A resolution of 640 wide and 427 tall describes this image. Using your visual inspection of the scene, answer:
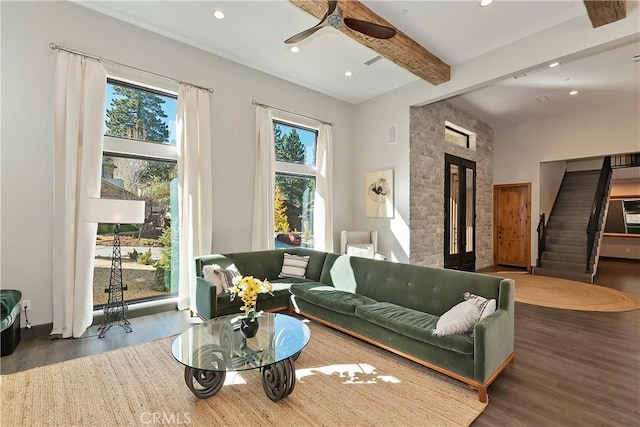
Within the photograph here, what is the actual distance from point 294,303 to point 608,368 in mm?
3313

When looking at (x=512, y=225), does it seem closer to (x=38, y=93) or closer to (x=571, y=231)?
(x=571, y=231)

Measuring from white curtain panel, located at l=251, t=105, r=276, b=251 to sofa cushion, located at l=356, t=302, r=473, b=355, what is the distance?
2424mm

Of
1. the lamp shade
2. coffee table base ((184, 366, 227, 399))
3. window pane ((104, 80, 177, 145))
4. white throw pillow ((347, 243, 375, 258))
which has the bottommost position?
coffee table base ((184, 366, 227, 399))

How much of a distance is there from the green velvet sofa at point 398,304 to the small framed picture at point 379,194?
78.6 inches

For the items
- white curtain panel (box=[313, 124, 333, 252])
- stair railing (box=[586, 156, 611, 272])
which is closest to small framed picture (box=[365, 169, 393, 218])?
white curtain panel (box=[313, 124, 333, 252])

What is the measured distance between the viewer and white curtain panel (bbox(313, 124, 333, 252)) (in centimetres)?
601

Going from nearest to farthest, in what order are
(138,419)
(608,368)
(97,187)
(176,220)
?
1. (138,419)
2. (608,368)
3. (97,187)
4. (176,220)

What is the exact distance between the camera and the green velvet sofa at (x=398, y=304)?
7.73 ft

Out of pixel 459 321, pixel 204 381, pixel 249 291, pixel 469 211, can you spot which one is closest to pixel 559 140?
pixel 469 211

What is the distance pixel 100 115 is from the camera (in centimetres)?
361

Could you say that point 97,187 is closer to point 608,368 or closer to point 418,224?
point 418,224

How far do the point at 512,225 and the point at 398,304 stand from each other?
657 cm

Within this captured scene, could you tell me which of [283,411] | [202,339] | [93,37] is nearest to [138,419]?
[202,339]

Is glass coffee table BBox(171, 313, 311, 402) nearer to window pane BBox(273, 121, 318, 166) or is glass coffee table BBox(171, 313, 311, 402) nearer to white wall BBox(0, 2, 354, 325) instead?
white wall BBox(0, 2, 354, 325)
